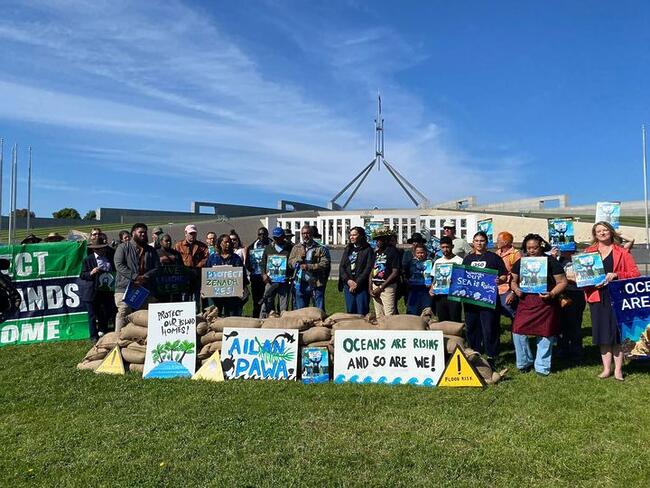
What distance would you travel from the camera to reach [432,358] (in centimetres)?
601

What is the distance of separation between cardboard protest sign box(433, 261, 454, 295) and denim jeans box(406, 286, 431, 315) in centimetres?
98

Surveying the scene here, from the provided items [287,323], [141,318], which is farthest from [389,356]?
[141,318]

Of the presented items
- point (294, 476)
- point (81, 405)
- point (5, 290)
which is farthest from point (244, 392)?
point (5, 290)

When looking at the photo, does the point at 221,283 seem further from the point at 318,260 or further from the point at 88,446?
the point at 88,446

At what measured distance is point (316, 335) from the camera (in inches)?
251

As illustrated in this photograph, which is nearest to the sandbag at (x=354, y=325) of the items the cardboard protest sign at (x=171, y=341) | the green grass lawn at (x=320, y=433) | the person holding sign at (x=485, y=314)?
the green grass lawn at (x=320, y=433)

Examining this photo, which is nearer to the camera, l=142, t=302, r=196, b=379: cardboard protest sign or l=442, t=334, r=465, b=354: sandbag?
l=442, t=334, r=465, b=354: sandbag

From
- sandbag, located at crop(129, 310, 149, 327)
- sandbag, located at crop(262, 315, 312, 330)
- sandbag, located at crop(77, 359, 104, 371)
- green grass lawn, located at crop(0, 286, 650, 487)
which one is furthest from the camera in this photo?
sandbag, located at crop(129, 310, 149, 327)

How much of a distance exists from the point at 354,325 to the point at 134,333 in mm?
2966

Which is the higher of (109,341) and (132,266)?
(132,266)

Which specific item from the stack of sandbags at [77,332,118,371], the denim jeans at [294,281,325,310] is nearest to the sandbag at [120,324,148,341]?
the stack of sandbags at [77,332,118,371]

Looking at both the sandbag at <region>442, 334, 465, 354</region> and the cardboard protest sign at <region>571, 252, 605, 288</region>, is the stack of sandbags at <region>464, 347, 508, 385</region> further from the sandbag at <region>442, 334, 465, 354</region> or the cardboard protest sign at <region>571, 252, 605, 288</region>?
the cardboard protest sign at <region>571, 252, 605, 288</region>

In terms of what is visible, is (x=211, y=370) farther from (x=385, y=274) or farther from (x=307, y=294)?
(x=385, y=274)

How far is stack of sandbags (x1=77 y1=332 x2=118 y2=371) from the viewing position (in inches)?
274
